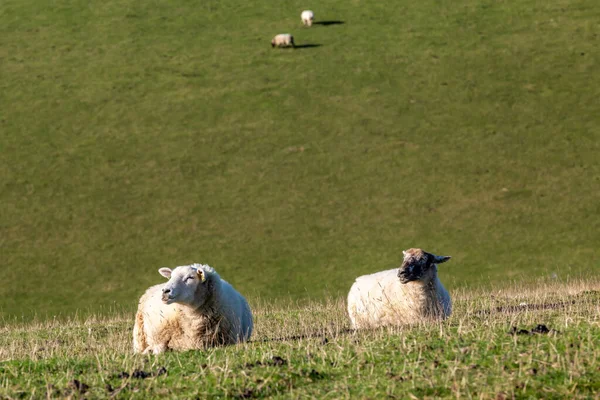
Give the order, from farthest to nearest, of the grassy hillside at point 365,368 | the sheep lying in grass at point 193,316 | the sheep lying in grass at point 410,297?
the sheep lying in grass at point 410,297, the sheep lying in grass at point 193,316, the grassy hillside at point 365,368

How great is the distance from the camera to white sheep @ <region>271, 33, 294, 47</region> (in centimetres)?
6494

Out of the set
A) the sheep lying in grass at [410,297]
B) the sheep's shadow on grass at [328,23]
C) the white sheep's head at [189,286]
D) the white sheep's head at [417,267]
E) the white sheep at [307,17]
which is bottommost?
the sheep lying in grass at [410,297]

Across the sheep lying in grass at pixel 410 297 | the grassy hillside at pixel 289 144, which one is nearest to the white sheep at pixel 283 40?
the grassy hillside at pixel 289 144

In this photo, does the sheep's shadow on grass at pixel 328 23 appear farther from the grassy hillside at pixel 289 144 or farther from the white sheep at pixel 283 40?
the white sheep at pixel 283 40

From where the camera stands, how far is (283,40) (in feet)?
213

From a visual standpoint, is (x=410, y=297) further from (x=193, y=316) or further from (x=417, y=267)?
(x=193, y=316)

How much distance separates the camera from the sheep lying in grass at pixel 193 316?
1525 cm

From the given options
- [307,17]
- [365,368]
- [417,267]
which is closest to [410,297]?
[417,267]

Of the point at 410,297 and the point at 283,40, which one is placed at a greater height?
the point at 283,40

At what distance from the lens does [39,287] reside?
142ft

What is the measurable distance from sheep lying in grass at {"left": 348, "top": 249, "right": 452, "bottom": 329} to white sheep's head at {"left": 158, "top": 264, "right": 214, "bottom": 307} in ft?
11.6

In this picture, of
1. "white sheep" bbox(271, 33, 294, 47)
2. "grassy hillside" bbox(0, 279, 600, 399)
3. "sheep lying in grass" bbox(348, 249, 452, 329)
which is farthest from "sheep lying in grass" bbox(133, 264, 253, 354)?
"white sheep" bbox(271, 33, 294, 47)

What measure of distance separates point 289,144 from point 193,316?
39.9 m

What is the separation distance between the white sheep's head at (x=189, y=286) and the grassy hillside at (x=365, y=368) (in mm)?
1106
